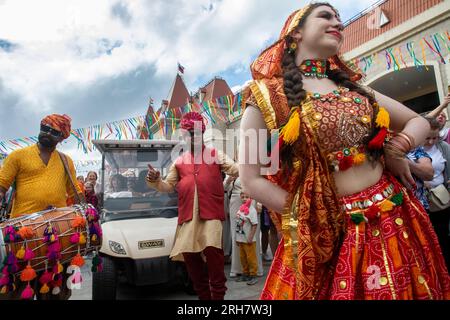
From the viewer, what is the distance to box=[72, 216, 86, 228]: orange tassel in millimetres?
2270

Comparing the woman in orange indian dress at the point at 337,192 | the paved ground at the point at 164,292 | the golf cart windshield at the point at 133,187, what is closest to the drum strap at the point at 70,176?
the golf cart windshield at the point at 133,187

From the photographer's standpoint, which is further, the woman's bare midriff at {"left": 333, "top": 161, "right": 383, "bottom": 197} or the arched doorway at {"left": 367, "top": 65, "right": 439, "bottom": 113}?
the arched doorway at {"left": 367, "top": 65, "right": 439, "bottom": 113}

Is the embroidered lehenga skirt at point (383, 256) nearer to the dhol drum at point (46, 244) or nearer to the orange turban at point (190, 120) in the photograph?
the dhol drum at point (46, 244)

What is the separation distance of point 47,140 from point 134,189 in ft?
6.89

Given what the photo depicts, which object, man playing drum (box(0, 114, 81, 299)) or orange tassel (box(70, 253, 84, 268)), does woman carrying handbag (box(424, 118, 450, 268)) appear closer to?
orange tassel (box(70, 253, 84, 268))

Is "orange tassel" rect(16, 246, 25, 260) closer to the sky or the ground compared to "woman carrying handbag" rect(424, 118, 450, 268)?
closer to the ground

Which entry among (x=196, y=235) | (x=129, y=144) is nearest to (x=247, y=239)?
(x=196, y=235)

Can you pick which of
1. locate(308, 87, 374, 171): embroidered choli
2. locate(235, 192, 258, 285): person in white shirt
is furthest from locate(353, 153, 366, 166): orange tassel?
locate(235, 192, 258, 285): person in white shirt

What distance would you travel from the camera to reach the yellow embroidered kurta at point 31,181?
244 centimetres

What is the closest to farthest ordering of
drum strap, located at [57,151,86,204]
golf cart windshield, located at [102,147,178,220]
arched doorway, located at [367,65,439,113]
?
drum strap, located at [57,151,86,204] < golf cart windshield, located at [102,147,178,220] < arched doorway, located at [367,65,439,113]

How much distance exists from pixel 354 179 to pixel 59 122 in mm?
2379

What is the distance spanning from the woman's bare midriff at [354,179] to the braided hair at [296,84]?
78 mm

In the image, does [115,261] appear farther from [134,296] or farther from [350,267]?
[350,267]

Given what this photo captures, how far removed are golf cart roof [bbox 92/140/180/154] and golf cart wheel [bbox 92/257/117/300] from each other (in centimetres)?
188
